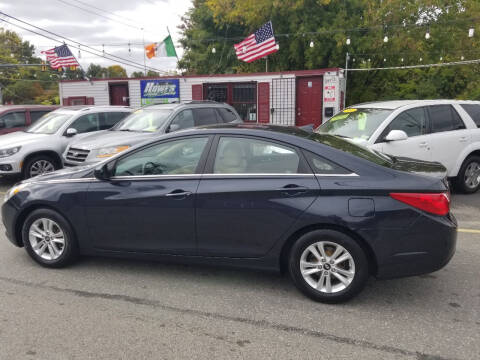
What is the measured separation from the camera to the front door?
3.94 metres

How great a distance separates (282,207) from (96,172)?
1.86 meters

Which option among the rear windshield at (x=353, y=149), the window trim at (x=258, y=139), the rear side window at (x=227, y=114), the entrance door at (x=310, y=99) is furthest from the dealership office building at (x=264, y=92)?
the window trim at (x=258, y=139)

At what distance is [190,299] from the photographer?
3.75m

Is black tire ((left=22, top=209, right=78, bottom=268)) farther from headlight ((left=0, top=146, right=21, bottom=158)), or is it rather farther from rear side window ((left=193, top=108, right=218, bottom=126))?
rear side window ((left=193, top=108, right=218, bottom=126))

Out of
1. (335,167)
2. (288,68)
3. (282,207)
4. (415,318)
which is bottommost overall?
(415,318)

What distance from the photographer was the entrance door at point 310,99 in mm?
14617

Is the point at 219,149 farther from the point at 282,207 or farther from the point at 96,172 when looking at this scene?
the point at 96,172

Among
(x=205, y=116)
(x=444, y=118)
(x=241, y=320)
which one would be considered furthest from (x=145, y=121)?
(x=241, y=320)

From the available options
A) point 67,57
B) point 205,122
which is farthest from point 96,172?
point 67,57

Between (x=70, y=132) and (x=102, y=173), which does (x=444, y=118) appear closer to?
(x=102, y=173)

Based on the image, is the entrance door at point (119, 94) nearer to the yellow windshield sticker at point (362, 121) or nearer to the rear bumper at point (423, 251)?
the yellow windshield sticker at point (362, 121)

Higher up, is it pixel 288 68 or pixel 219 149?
pixel 288 68

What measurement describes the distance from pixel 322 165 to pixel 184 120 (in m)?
5.54

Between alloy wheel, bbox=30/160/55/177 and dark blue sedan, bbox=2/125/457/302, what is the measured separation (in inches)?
181
